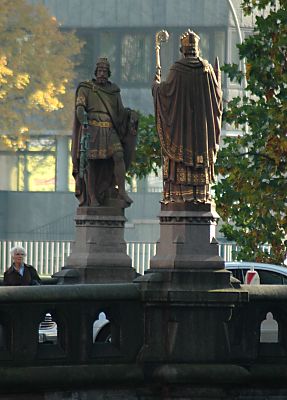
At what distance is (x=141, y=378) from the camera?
18.2 metres

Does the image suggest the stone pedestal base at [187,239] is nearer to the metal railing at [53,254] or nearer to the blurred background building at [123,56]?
the metal railing at [53,254]

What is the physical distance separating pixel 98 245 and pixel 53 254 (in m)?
26.7

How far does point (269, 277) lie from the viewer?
25.7m

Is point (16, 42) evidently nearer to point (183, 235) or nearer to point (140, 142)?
point (140, 142)

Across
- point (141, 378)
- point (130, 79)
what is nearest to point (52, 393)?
point (141, 378)

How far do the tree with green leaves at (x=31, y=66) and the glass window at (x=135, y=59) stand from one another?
3394mm

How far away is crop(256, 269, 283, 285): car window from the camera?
25.5 m

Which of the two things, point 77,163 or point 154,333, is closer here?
point 154,333

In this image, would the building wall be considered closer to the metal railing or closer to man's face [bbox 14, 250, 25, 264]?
the metal railing

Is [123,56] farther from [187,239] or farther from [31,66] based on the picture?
[187,239]

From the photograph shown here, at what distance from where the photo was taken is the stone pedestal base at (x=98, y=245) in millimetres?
24766

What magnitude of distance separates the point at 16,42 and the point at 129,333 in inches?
2208

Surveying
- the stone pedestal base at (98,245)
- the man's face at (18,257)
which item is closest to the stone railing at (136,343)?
the man's face at (18,257)

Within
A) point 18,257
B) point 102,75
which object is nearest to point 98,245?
point 102,75
